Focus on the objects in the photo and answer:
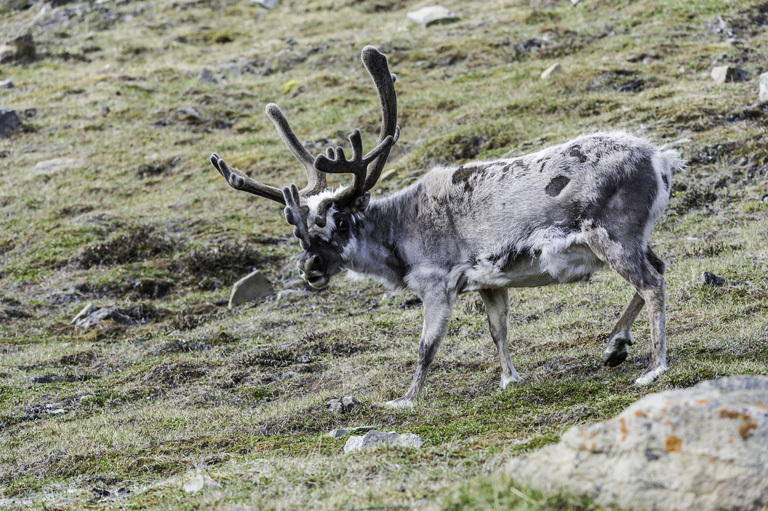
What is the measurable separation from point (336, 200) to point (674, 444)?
19.5 feet

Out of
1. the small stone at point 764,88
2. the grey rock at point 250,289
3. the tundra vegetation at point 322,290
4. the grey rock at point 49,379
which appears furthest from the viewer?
the small stone at point 764,88

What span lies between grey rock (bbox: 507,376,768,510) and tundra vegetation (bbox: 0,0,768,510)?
0.78ft

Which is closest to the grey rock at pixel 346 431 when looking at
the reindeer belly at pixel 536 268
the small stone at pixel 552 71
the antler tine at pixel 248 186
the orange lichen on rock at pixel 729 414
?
the reindeer belly at pixel 536 268

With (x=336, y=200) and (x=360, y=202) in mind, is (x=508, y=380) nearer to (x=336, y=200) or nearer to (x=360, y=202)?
(x=360, y=202)

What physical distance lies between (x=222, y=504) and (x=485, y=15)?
35.7 m

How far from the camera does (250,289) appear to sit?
15109 millimetres

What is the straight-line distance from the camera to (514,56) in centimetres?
2986

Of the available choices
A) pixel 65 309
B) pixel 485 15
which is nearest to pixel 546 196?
pixel 65 309

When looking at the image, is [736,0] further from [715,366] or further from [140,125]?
[715,366]

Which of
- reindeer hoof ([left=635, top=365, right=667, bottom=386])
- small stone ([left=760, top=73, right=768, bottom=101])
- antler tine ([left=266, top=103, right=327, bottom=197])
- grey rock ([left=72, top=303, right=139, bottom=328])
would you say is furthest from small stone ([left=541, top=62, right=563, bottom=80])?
reindeer hoof ([left=635, top=365, right=667, bottom=386])

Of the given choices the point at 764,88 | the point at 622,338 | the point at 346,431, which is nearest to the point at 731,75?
the point at 764,88

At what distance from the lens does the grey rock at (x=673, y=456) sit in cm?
344

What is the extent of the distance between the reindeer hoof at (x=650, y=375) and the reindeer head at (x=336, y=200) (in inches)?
135

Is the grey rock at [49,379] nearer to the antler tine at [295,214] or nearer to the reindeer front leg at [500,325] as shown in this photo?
the antler tine at [295,214]
